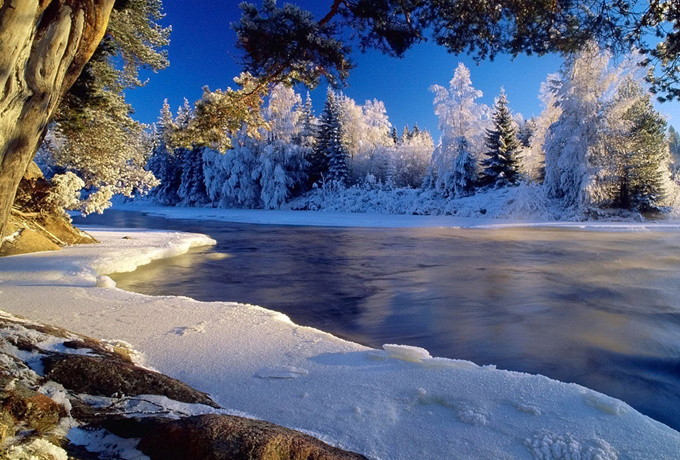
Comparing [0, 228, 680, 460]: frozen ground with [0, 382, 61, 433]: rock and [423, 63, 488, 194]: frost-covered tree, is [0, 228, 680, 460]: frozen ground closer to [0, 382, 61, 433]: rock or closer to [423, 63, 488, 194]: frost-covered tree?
[0, 382, 61, 433]: rock

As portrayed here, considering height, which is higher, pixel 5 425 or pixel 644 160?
pixel 644 160

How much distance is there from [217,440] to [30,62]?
2.36m

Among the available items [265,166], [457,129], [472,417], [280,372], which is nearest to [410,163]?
[457,129]

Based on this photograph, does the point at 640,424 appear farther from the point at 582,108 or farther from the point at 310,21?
the point at 582,108

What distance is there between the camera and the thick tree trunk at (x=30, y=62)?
2.06 m

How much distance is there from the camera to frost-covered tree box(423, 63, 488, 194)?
104ft

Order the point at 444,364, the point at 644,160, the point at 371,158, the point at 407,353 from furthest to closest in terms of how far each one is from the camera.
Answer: the point at 371,158
the point at 644,160
the point at 407,353
the point at 444,364

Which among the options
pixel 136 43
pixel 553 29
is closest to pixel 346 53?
pixel 553 29

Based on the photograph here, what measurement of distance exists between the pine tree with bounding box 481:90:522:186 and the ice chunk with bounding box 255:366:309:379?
1184 inches

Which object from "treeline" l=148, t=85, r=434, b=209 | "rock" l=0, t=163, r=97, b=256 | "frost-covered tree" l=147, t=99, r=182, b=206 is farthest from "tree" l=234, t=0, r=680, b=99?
"frost-covered tree" l=147, t=99, r=182, b=206

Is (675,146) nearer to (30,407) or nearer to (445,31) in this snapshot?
(445,31)

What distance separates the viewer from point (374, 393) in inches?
98.1

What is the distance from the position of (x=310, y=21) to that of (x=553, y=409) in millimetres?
4512

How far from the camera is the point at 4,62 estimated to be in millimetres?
2059
